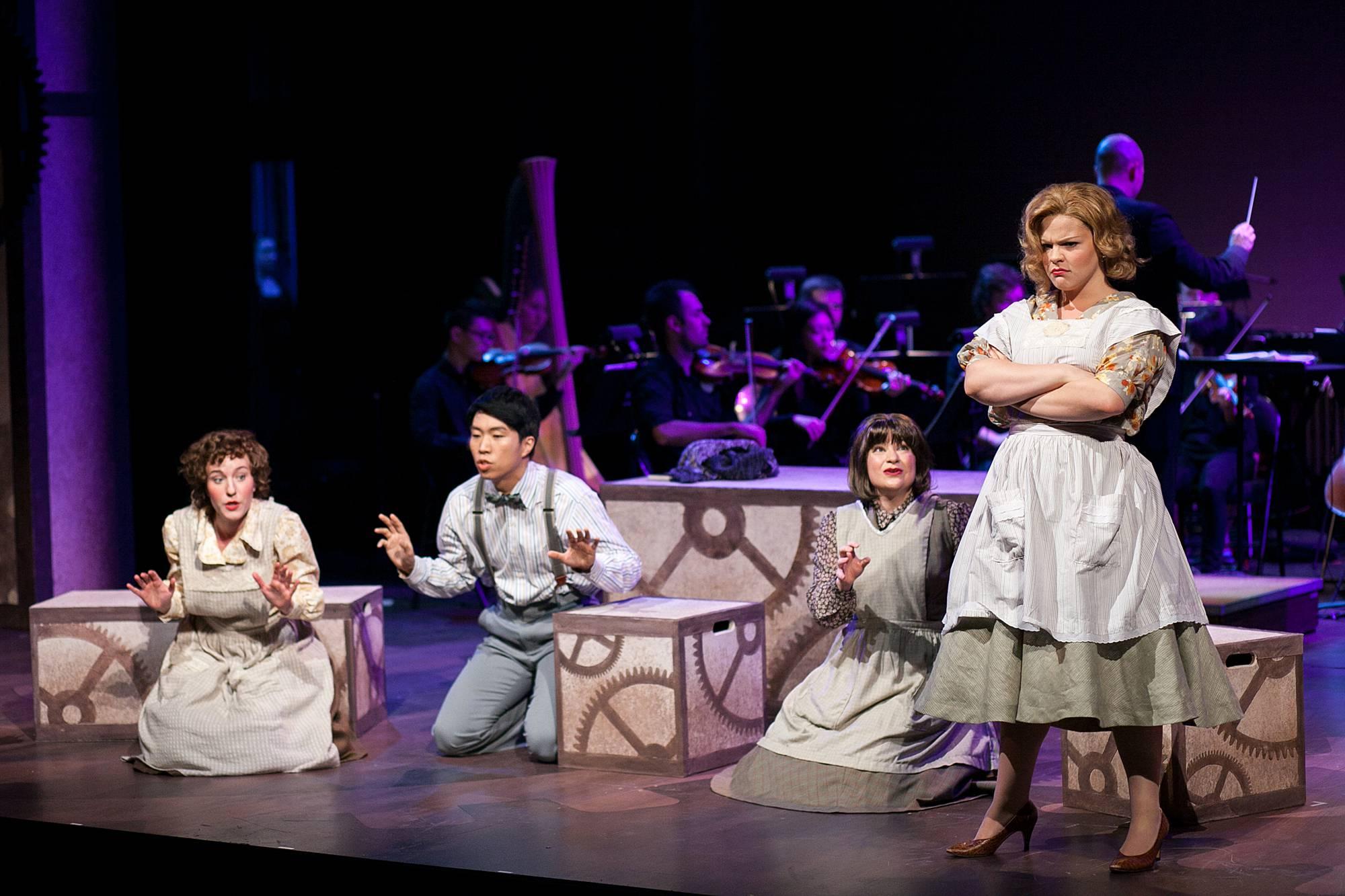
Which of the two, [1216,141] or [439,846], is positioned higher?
[1216,141]

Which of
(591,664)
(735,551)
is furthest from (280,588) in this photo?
(735,551)

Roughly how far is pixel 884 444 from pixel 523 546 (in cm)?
111

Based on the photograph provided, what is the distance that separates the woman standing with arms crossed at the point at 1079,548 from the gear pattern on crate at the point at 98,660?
262 centimetres

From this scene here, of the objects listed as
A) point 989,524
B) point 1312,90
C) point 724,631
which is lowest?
point 724,631

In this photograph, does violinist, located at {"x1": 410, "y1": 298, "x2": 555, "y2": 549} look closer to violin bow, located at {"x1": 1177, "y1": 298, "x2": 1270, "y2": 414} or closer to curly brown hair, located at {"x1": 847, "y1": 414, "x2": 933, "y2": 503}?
violin bow, located at {"x1": 1177, "y1": 298, "x2": 1270, "y2": 414}

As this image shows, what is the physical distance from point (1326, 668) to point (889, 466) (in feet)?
7.07

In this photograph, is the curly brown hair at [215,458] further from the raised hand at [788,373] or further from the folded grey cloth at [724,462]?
the raised hand at [788,373]

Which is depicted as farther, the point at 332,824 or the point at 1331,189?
the point at 1331,189

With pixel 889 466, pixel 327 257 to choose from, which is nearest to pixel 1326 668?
pixel 889 466

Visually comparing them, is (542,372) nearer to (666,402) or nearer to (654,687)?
(666,402)

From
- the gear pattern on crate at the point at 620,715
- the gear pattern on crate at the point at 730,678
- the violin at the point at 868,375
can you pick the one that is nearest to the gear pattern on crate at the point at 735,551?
the gear pattern on crate at the point at 730,678

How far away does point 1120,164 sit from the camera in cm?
562

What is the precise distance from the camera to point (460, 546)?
475 cm

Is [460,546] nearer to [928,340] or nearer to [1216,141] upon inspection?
[928,340]
